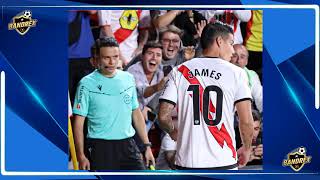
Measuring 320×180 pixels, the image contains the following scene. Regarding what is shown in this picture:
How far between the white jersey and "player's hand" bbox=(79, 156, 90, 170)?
0.60 m

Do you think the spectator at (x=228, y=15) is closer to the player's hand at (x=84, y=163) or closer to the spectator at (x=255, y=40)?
the spectator at (x=255, y=40)

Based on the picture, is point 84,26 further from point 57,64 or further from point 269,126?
point 269,126

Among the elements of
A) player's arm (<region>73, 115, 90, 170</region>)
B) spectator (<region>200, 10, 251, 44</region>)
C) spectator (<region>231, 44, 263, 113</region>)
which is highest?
spectator (<region>200, 10, 251, 44</region>)

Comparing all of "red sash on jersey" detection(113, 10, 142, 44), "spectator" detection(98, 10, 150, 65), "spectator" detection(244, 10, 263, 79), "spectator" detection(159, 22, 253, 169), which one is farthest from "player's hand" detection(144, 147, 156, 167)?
"spectator" detection(244, 10, 263, 79)

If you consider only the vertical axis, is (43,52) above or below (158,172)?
above

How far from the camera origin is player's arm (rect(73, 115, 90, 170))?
435cm

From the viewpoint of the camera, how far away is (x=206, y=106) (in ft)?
14.3

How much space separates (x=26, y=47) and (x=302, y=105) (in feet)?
6.22

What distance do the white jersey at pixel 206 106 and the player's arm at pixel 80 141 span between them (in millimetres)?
581

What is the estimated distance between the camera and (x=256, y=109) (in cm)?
436

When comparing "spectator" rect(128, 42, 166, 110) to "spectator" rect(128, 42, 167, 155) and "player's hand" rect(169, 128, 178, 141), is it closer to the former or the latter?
"spectator" rect(128, 42, 167, 155)

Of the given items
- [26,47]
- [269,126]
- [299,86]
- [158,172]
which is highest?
[26,47]

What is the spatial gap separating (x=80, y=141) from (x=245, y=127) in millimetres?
1114

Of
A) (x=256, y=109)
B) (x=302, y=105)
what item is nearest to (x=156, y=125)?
(x=256, y=109)
